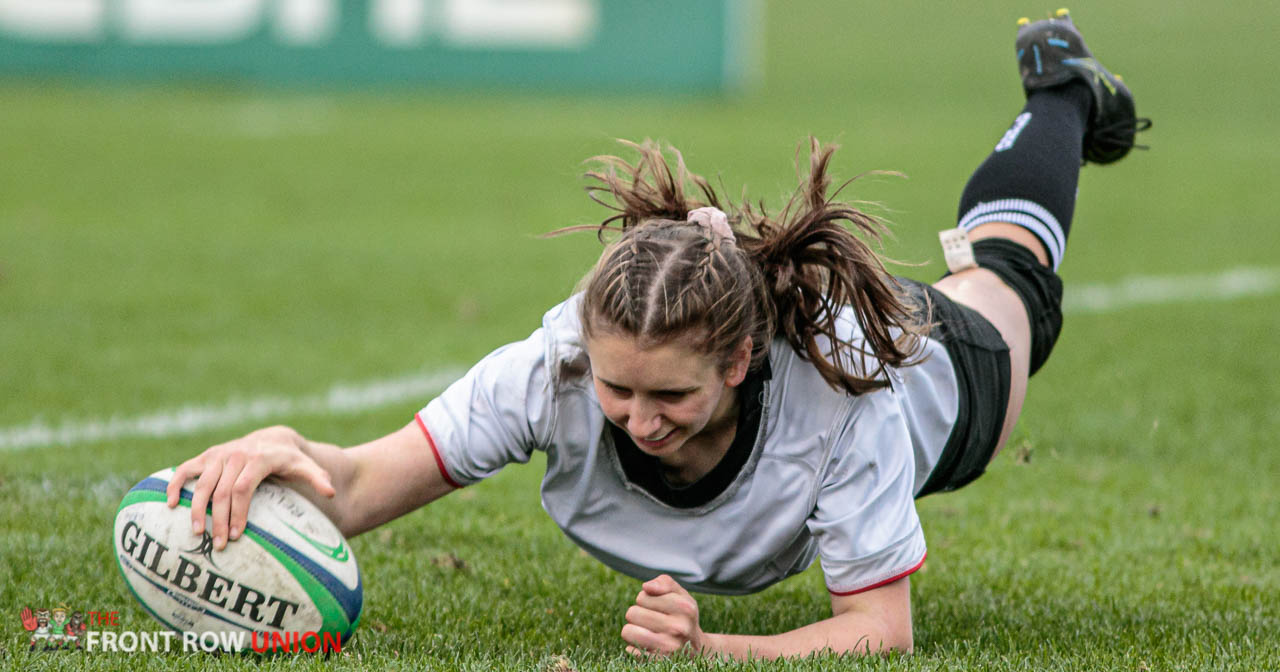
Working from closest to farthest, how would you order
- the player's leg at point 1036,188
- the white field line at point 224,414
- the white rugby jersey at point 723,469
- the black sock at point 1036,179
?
1. the white rugby jersey at point 723,469
2. the player's leg at point 1036,188
3. the black sock at point 1036,179
4. the white field line at point 224,414

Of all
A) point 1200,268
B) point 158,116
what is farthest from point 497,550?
point 158,116

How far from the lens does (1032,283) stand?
4.46 meters

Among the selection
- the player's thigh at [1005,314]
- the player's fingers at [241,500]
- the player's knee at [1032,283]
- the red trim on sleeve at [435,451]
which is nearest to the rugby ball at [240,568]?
the player's fingers at [241,500]

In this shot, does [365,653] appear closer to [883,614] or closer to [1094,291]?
[883,614]

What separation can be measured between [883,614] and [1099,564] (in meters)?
1.57

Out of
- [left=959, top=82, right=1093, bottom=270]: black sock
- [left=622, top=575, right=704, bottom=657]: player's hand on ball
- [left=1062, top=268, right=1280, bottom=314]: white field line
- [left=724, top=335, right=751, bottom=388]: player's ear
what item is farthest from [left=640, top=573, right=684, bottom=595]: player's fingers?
[left=1062, top=268, right=1280, bottom=314]: white field line

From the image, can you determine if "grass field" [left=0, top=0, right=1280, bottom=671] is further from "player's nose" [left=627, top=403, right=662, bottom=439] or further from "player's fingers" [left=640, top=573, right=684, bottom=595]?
"player's nose" [left=627, top=403, right=662, bottom=439]

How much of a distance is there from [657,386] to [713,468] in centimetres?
41

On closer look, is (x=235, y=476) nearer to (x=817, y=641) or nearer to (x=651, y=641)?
(x=651, y=641)

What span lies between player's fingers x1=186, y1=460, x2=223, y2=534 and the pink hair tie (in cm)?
120

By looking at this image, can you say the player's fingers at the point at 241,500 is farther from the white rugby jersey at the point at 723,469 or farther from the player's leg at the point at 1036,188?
the player's leg at the point at 1036,188

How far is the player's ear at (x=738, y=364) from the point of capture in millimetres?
3211

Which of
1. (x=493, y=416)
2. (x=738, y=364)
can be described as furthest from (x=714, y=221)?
(x=493, y=416)

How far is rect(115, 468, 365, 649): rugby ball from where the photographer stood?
3.21 m
